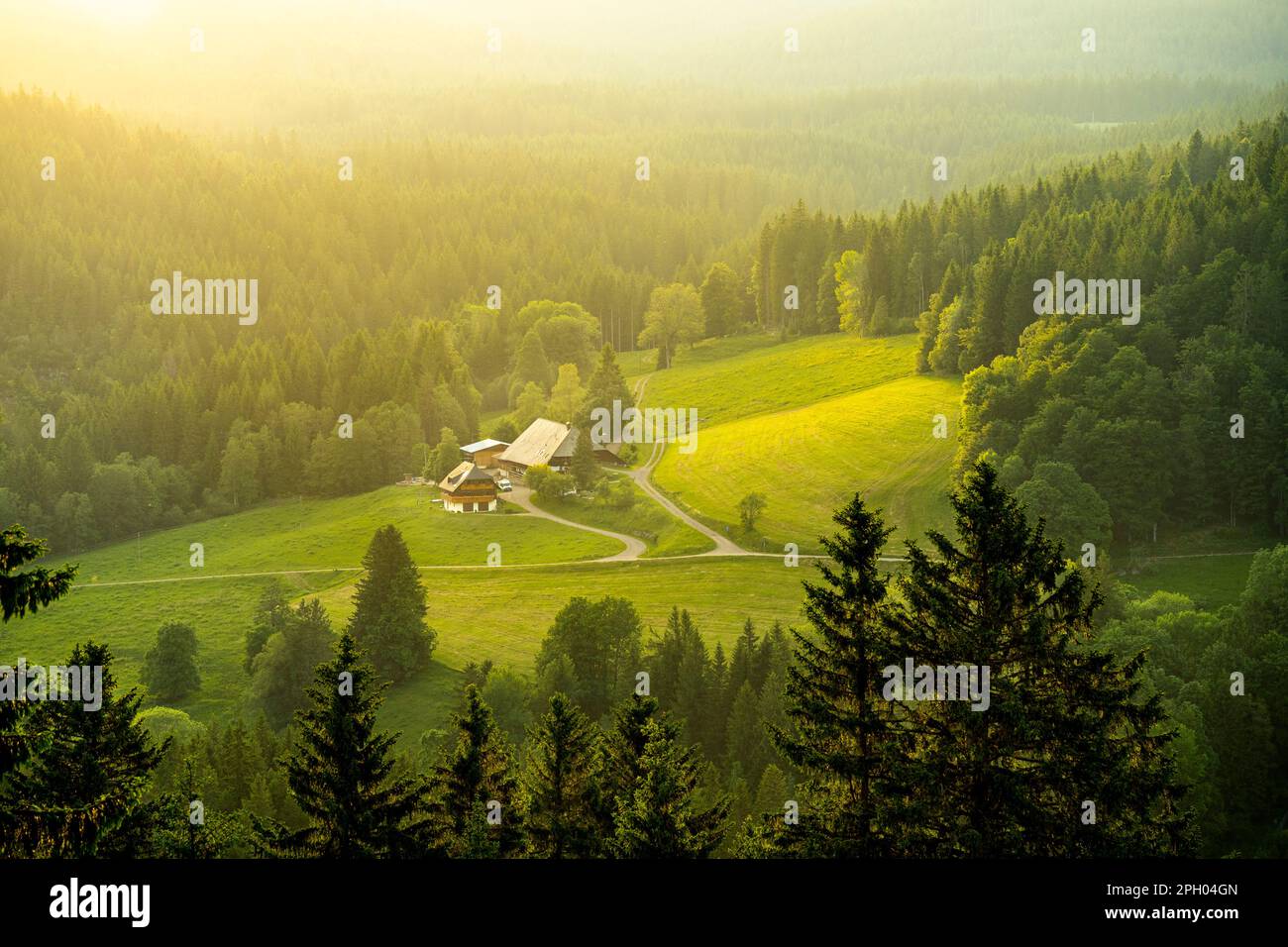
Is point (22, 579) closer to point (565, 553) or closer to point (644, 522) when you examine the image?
point (565, 553)

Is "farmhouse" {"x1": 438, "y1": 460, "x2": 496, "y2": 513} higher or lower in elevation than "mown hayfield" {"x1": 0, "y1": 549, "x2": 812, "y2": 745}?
higher

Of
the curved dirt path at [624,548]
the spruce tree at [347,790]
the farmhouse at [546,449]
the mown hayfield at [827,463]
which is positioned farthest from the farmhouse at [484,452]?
the spruce tree at [347,790]

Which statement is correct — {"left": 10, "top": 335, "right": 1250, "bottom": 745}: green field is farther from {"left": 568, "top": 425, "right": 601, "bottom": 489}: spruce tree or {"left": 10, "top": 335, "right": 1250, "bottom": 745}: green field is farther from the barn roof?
the barn roof

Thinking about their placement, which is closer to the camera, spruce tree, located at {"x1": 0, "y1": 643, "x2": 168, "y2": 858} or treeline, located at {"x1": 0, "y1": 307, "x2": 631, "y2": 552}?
spruce tree, located at {"x1": 0, "y1": 643, "x2": 168, "y2": 858}

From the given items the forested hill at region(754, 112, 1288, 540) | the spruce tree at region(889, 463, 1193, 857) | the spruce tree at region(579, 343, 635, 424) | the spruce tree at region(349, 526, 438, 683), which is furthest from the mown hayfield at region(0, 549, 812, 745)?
the spruce tree at region(889, 463, 1193, 857)
